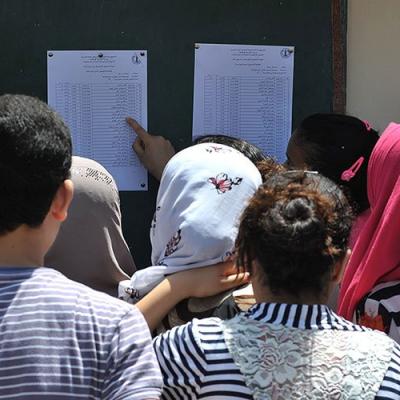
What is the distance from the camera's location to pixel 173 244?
1.57 metres

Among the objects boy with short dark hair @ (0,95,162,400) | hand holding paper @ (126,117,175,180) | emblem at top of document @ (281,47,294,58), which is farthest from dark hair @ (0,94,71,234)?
emblem at top of document @ (281,47,294,58)

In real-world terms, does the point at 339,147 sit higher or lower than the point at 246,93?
lower

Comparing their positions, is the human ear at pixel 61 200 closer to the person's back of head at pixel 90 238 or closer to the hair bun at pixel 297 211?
the hair bun at pixel 297 211

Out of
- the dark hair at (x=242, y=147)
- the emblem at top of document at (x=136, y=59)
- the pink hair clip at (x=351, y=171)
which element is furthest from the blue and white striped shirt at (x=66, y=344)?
the emblem at top of document at (x=136, y=59)

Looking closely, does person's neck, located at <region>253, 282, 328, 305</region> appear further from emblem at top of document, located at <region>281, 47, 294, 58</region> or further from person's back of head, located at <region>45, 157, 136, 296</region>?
emblem at top of document, located at <region>281, 47, 294, 58</region>

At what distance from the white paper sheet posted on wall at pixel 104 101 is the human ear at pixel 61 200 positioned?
130 centimetres

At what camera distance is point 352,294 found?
5.57 feet

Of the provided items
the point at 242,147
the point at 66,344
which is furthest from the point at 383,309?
the point at 66,344

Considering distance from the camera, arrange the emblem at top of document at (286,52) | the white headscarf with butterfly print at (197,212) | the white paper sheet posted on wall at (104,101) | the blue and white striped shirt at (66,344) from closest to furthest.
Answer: the blue and white striped shirt at (66,344) < the white headscarf with butterfly print at (197,212) < the white paper sheet posted on wall at (104,101) < the emblem at top of document at (286,52)

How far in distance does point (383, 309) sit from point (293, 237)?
0.52 m

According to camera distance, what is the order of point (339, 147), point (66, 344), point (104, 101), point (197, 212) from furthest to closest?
point (104, 101), point (339, 147), point (197, 212), point (66, 344)

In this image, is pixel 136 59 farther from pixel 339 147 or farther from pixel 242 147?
pixel 339 147

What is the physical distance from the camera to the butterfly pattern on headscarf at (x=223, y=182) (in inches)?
61.5

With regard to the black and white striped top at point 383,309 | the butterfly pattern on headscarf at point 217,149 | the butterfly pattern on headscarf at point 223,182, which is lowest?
the black and white striped top at point 383,309
